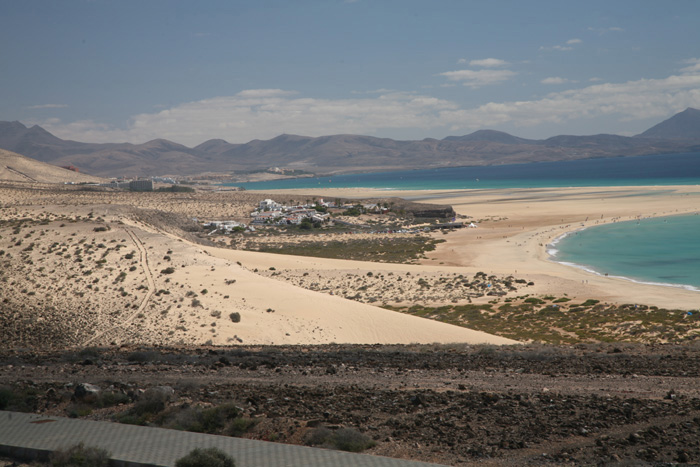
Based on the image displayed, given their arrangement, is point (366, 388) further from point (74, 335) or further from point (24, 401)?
point (74, 335)

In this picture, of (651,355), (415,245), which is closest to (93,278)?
(651,355)

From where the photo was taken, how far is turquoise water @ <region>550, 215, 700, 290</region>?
3556 centimetres

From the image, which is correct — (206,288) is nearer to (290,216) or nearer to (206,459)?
(206,459)

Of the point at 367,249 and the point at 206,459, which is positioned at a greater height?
the point at 206,459

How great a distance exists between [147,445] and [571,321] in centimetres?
2175

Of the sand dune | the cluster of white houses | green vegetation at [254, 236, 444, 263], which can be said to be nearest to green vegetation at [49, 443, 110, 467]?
green vegetation at [254, 236, 444, 263]

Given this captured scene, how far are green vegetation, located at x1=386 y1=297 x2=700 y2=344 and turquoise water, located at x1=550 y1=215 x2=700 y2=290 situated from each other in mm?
8886

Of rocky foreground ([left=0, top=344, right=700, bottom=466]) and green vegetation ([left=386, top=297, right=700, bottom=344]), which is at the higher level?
rocky foreground ([left=0, top=344, right=700, bottom=466])

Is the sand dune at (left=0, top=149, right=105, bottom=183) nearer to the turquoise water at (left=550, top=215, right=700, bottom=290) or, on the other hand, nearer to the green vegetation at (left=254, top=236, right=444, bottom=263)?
the green vegetation at (left=254, top=236, right=444, bottom=263)

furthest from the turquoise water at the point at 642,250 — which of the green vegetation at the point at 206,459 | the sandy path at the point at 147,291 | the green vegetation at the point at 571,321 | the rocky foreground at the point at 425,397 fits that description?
the green vegetation at the point at 206,459

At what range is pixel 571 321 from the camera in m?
24.3

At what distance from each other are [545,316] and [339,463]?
2153 cm

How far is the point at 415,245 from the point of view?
171ft

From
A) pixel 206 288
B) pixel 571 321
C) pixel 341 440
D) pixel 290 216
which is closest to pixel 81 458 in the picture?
pixel 341 440
